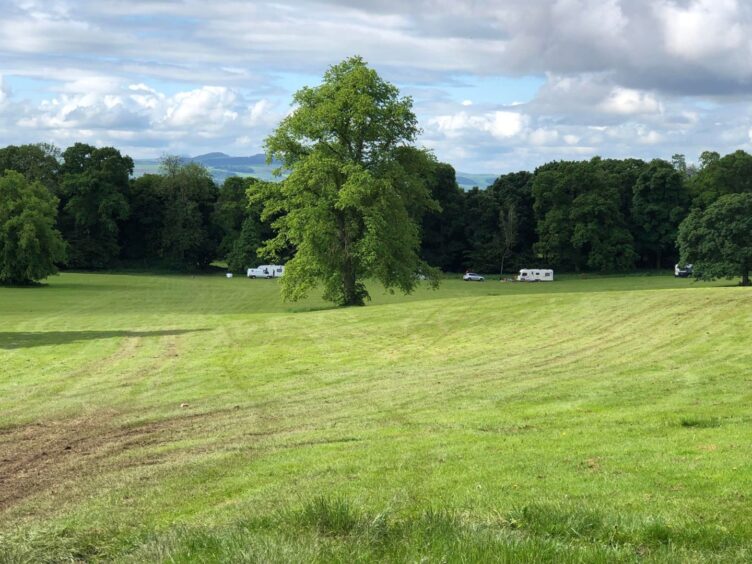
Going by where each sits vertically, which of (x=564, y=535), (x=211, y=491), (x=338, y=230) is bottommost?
(x=211, y=491)

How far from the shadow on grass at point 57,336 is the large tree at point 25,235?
163 feet

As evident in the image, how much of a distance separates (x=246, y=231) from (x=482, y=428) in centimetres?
11108

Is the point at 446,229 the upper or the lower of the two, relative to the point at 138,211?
lower

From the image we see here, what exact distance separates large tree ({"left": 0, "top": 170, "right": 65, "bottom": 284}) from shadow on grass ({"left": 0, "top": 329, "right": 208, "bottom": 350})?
163ft

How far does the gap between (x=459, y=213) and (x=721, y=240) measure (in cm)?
4720

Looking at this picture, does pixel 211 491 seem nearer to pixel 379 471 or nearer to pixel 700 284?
pixel 379 471

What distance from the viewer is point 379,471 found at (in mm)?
10477

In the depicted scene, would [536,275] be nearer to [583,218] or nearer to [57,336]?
[583,218]

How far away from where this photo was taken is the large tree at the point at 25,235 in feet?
279

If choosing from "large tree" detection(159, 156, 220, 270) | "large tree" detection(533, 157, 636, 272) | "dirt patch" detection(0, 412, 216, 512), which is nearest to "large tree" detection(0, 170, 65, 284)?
"large tree" detection(159, 156, 220, 270)

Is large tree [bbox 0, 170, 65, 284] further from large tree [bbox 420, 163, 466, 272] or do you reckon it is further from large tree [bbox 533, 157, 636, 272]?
large tree [bbox 533, 157, 636, 272]

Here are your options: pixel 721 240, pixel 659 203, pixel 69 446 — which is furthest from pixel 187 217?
pixel 69 446

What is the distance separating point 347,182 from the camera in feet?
162

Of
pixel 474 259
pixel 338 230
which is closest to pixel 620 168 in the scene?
pixel 474 259
